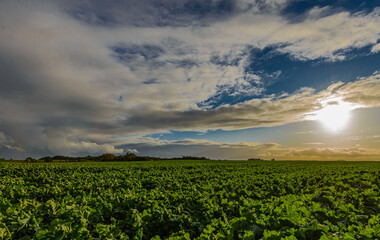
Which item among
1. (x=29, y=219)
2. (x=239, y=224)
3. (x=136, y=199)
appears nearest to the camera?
(x=239, y=224)

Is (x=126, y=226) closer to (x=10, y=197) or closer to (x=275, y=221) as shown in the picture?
(x=275, y=221)

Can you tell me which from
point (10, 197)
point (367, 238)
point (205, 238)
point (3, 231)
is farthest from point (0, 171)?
point (367, 238)

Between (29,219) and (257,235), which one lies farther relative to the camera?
(29,219)

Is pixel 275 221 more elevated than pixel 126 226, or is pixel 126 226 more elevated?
pixel 275 221

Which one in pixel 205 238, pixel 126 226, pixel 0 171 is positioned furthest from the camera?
pixel 0 171

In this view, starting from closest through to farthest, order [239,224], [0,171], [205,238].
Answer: [205,238] → [239,224] → [0,171]

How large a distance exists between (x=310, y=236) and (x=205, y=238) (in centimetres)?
235

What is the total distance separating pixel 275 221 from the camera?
509cm

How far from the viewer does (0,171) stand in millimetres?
28391

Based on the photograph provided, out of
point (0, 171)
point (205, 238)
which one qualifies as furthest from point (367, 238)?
point (0, 171)

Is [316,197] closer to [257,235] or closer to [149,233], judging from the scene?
[257,235]

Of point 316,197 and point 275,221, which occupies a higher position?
point 275,221

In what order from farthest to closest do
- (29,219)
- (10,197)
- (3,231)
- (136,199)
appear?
(10,197) < (136,199) < (29,219) < (3,231)

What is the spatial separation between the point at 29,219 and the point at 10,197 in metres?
8.36
